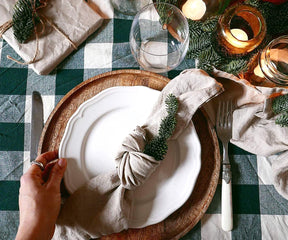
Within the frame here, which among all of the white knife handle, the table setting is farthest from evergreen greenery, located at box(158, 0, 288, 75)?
the white knife handle

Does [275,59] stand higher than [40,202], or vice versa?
[275,59]

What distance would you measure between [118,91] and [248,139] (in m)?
0.30

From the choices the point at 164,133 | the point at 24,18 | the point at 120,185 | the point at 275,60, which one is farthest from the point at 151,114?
the point at 24,18

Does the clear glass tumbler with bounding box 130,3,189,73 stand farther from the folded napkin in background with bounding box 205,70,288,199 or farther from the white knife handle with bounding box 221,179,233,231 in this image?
the white knife handle with bounding box 221,179,233,231

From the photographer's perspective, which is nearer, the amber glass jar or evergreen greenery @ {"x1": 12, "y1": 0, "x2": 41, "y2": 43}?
the amber glass jar

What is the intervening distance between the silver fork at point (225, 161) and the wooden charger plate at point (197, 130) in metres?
0.02

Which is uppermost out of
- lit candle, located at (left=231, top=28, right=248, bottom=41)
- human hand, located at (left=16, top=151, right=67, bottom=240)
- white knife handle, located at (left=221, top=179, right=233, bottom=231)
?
lit candle, located at (left=231, top=28, right=248, bottom=41)

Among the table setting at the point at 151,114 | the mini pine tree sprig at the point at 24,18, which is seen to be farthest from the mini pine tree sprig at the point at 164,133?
the mini pine tree sprig at the point at 24,18

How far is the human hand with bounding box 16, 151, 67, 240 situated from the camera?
1.82ft

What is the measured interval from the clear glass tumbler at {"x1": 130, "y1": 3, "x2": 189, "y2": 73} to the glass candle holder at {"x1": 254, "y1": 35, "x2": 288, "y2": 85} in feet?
0.50

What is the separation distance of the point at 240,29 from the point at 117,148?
35 cm

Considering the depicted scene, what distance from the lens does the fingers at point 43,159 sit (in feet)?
1.93

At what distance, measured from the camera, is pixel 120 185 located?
0.56 m

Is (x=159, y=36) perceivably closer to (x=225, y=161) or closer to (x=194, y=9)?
(x=194, y=9)
